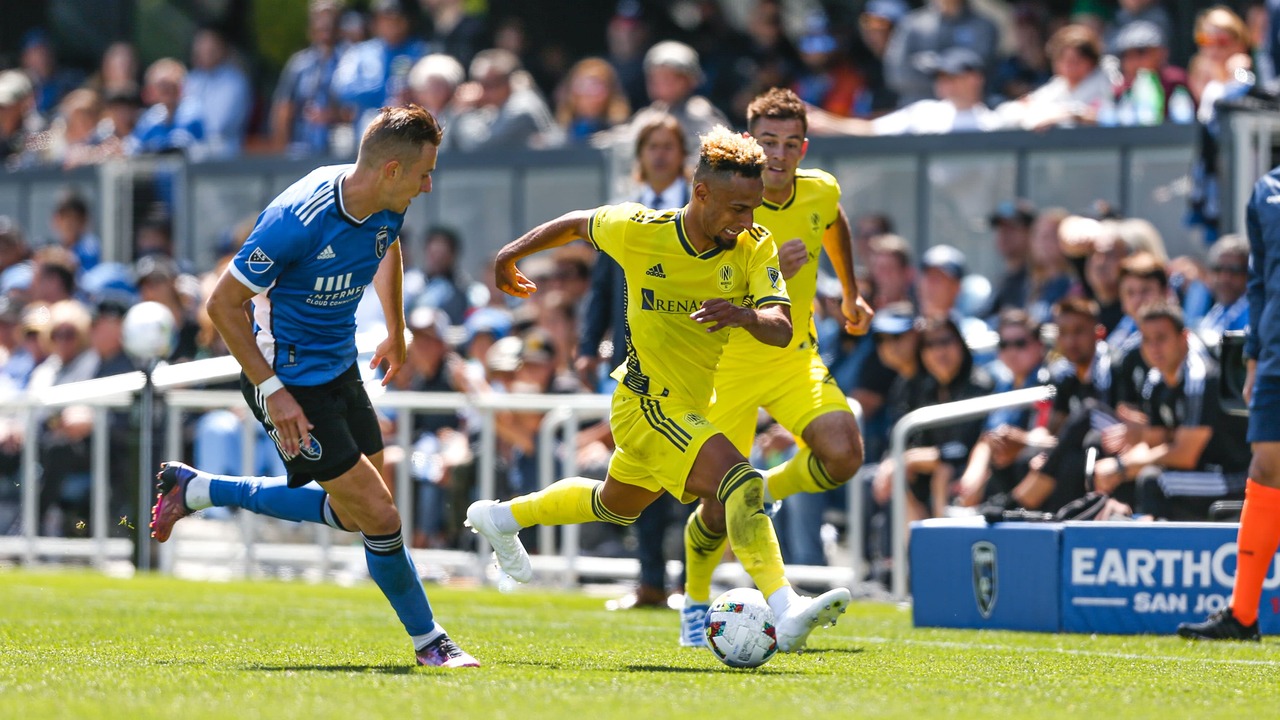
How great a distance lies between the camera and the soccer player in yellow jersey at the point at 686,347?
23.6ft

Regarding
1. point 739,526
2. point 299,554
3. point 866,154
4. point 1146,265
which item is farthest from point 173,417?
point 739,526

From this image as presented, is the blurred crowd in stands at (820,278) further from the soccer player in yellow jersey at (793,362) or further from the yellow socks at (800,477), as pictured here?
the yellow socks at (800,477)

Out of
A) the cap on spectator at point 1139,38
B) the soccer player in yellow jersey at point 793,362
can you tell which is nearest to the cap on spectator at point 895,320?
the cap on spectator at point 1139,38

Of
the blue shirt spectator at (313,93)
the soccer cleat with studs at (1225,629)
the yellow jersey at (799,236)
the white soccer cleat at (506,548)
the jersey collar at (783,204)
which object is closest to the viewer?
the white soccer cleat at (506,548)

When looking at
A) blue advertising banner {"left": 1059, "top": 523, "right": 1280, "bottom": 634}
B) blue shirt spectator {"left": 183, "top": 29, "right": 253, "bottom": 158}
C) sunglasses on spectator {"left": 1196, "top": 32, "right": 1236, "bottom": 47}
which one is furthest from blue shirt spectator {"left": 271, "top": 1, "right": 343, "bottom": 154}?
blue advertising banner {"left": 1059, "top": 523, "right": 1280, "bottom": 634}

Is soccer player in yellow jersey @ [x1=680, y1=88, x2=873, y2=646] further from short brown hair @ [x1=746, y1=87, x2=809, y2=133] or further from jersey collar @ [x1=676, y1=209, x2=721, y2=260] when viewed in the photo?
jersey collar @ [x1=676, y1=209, x2=721, y2=260]

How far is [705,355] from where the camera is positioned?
25.7 ft

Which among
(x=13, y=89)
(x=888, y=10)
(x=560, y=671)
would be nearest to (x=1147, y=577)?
(x=560, y=671)

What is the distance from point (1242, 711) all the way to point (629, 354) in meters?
2.89

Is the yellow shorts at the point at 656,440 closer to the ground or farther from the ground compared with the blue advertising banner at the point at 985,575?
farther from the ground

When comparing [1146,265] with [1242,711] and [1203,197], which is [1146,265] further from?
[1242,711]

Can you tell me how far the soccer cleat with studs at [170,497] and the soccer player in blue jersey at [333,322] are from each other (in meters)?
0.66

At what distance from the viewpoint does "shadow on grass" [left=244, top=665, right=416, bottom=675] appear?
6945 mm

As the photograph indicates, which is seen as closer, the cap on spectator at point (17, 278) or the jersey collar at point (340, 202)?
the jersey collar at point (340, 202)
